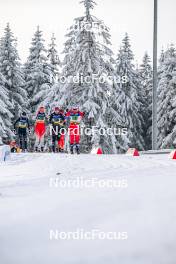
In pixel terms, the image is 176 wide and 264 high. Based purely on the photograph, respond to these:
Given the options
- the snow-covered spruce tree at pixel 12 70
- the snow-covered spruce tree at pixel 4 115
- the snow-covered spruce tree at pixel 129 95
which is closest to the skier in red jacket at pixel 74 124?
the snow-covered spruce tree at pixel 4 115

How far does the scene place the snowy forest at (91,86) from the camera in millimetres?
25984

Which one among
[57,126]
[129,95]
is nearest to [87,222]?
[57,126]

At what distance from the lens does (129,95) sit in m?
32.9

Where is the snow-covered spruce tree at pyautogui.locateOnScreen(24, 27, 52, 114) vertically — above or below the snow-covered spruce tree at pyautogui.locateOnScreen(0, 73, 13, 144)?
above

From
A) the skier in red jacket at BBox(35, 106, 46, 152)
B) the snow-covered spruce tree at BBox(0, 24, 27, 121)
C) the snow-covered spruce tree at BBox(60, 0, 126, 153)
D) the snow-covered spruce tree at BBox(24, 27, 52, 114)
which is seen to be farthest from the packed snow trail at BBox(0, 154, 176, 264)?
the snow-covered spruce tree at BBox(24, 27, 52, 114)

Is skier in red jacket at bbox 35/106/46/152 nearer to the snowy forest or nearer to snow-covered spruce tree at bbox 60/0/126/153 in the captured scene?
the snowy forest

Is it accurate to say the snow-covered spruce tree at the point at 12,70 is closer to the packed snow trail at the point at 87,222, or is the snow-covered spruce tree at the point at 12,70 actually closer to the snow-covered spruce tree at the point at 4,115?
the snow-covered spruce tree at the point at 4,115

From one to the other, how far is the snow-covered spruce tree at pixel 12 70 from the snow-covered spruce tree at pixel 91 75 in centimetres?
830

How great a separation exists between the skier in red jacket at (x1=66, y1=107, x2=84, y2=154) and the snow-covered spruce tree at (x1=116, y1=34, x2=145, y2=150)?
14.1 meters

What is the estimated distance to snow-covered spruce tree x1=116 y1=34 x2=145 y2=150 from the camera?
31922 mm

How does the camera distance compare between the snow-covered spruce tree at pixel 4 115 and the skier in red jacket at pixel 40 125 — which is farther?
the snow-covered spruce tree at pixel 4 115

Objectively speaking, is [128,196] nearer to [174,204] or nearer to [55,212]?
[174,204]

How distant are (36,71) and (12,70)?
3168 mm

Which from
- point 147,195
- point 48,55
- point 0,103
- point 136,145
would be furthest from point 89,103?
point 147,195
